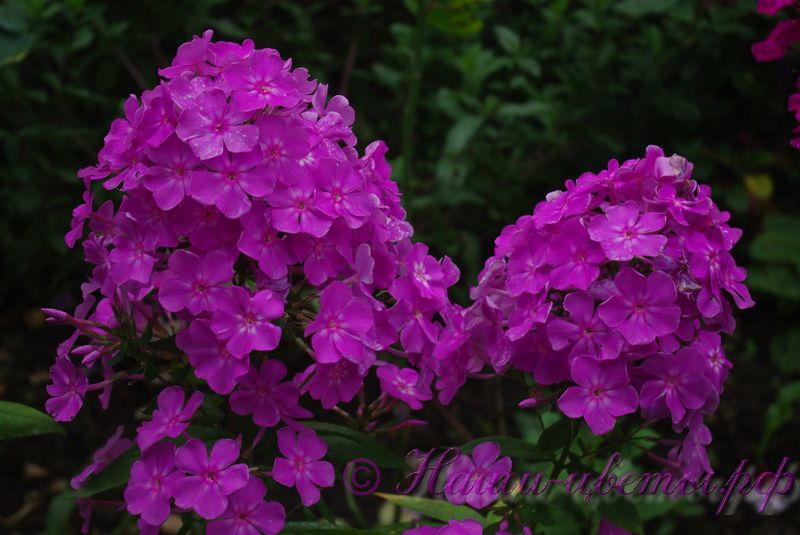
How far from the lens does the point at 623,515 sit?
1.48 meters

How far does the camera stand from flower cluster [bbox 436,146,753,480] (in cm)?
129

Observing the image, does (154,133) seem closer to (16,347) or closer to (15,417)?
(15,417)

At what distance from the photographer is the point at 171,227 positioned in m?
1.31

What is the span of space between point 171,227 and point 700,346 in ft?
2.34

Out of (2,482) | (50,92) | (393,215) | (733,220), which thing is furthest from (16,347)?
(733,220)

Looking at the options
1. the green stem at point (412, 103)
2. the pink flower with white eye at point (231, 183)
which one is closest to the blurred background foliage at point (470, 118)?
the green stem at point (412, 103)

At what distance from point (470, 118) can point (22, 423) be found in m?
1.76

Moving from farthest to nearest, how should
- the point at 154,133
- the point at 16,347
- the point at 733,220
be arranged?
the point at 733,220 < the point at 16,347 < the point at 154,133

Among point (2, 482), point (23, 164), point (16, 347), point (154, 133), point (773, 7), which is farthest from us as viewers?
point (16, 347)

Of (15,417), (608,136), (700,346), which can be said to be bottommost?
(608,136)

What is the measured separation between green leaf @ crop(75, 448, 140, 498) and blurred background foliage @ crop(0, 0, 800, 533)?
4.23 ft

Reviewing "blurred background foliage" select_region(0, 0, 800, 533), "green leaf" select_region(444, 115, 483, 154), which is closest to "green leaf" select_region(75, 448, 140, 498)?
"blurred background foliage" select_region(0, 0, 800, 533)

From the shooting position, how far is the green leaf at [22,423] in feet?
4.82

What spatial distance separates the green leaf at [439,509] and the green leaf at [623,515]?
0.64ft
